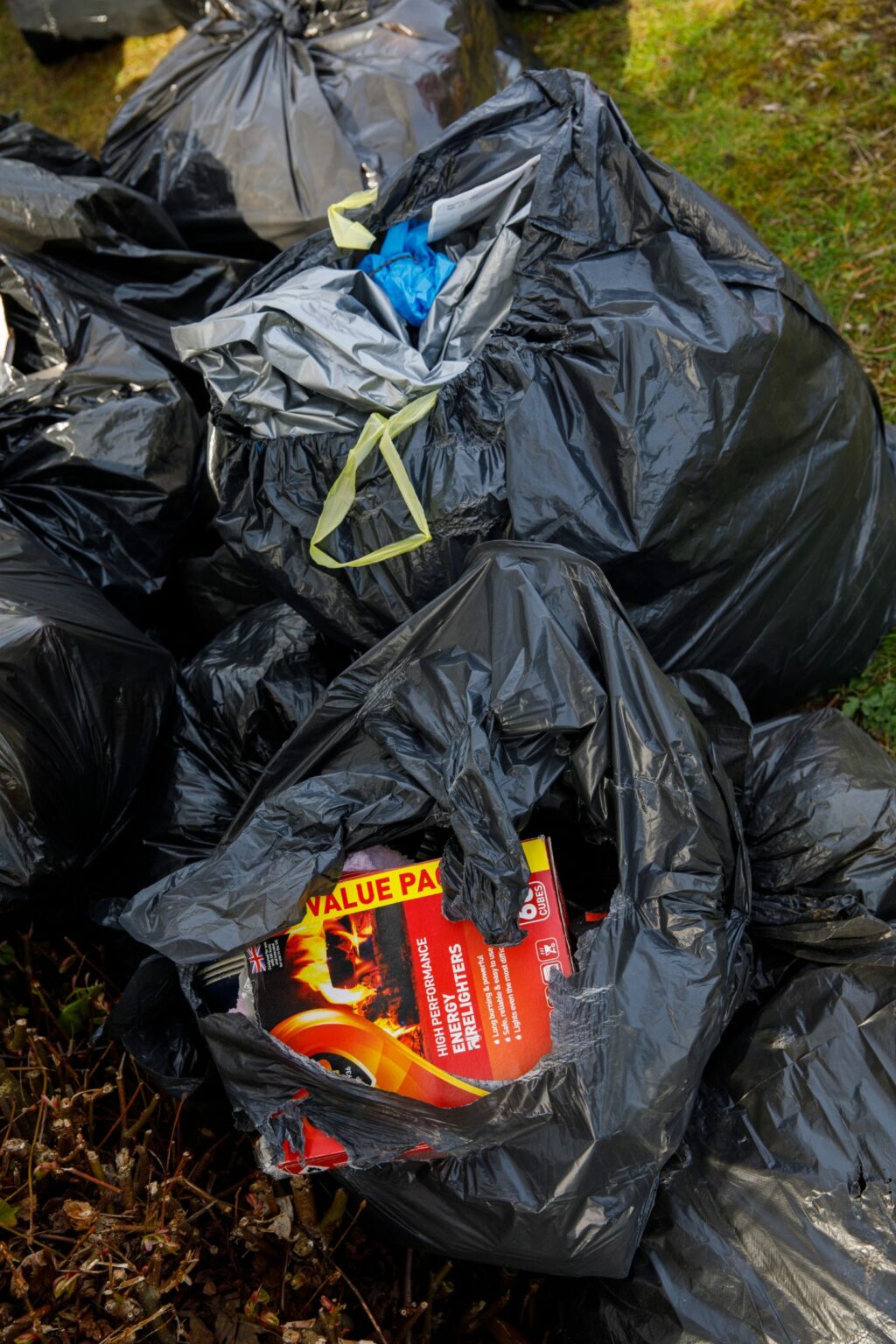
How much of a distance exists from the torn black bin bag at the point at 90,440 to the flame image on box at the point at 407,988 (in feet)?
2.51

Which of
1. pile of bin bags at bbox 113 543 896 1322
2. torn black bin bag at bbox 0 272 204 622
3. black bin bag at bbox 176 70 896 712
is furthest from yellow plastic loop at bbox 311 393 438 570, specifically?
torn black bin bag at bbox 0 272 204 622

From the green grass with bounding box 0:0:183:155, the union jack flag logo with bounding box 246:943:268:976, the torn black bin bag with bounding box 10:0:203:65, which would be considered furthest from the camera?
the green grass with bounding box 0:0:183:155

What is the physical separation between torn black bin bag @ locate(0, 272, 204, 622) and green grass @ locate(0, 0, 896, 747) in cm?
140

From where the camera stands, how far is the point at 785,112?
8.12 feet

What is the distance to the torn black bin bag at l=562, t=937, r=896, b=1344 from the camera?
3.55ft

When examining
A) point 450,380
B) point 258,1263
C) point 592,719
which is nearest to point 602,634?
point 592,719

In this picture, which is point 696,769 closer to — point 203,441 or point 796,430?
point 796,430

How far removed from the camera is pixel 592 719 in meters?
1.17

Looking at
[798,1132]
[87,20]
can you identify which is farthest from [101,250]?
[798,1132]

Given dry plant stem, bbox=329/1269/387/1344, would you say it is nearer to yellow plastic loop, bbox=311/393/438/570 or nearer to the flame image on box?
the flame image on box

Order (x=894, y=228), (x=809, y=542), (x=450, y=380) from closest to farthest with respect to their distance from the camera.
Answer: (x=450, y=380) → (x=809, y=542) → (x=894, y=228)

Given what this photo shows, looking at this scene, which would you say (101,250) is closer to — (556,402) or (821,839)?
(556,402)

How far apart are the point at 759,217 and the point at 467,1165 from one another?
2078 mm

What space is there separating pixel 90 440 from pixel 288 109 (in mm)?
869
